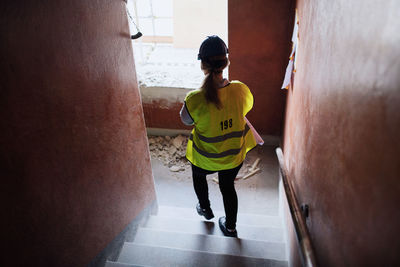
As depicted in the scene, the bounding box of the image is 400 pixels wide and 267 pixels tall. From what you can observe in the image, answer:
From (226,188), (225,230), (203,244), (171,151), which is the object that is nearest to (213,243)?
(203,244)

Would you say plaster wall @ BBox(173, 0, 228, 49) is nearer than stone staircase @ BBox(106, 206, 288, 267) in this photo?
No

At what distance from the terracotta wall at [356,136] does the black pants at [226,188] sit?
75cm

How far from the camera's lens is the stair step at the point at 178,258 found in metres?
2.32

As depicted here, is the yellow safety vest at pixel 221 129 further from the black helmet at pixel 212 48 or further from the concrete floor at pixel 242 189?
the concrete floor at pixel 242 189

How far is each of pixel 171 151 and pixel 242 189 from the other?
4.32ft

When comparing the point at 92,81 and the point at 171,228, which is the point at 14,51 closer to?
the point at 92,81

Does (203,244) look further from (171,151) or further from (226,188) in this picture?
(171,151)

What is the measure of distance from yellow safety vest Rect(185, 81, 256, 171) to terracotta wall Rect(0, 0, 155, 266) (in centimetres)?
63

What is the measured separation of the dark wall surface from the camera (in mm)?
3621

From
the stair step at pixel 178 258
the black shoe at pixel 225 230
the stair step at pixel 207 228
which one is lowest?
the stair step at pixel 207 228

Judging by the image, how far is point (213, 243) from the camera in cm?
263

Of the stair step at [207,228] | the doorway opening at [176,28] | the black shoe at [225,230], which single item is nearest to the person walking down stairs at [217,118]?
the black shoe at [225,230]

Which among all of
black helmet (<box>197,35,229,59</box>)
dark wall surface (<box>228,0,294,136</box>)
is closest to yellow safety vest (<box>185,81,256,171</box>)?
black helmet (<box>197,35,229,59</box>)

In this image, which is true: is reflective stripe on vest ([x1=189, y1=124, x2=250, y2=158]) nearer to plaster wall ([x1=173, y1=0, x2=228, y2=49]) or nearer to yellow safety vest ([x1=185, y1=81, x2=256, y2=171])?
yellow safety vest ([x1=185, y1=81, x2=256, y2=171])
